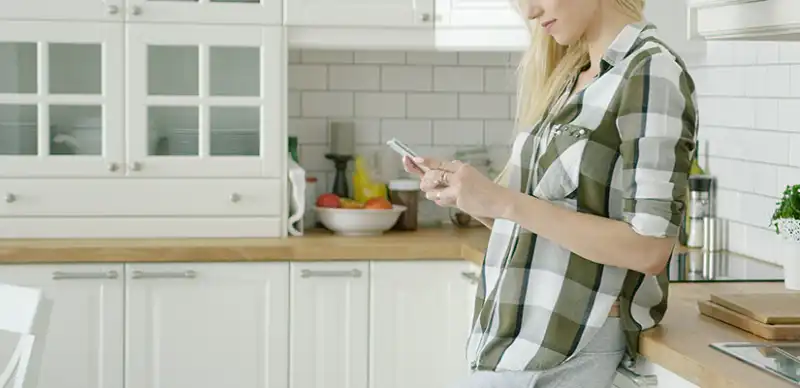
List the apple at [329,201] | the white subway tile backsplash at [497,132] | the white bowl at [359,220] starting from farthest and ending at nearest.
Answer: the white subway tile backsplash at [497,132], the apple at [329,201], the white bowl at [359,220]

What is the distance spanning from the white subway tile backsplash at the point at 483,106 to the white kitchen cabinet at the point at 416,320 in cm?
79

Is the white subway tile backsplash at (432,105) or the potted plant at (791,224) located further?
the white subway tile backsplash at (432,105)

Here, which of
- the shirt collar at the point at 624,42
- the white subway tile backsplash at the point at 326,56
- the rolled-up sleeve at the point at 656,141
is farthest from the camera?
the white subway tile backsplash at the point at 326,56

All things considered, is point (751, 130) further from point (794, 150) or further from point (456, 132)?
point (456, 132)

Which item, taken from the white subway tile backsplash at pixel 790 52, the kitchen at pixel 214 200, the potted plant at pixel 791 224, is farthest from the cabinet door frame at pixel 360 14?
the potted plant at pixel 791 224

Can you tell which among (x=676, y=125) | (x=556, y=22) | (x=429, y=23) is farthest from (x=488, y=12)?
(x=676, y=125)

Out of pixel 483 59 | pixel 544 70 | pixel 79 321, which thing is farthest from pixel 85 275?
pixel 544 70

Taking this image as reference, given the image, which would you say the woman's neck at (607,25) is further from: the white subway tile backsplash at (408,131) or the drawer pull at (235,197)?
the white subway tile backsplash at (408,131)

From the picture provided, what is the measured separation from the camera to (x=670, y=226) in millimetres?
2166

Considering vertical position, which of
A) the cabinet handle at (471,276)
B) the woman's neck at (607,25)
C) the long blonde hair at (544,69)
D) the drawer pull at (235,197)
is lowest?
the cabinet handle at (471,276)

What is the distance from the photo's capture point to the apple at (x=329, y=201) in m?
4.22

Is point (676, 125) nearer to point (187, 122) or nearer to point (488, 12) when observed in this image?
point (488, 12)

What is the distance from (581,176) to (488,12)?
1801 millimetres

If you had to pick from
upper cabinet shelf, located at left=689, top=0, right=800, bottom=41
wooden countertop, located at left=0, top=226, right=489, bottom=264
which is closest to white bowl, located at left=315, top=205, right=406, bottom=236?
wooden countertop, located at left=0, top=226, right=489, bottom=264
